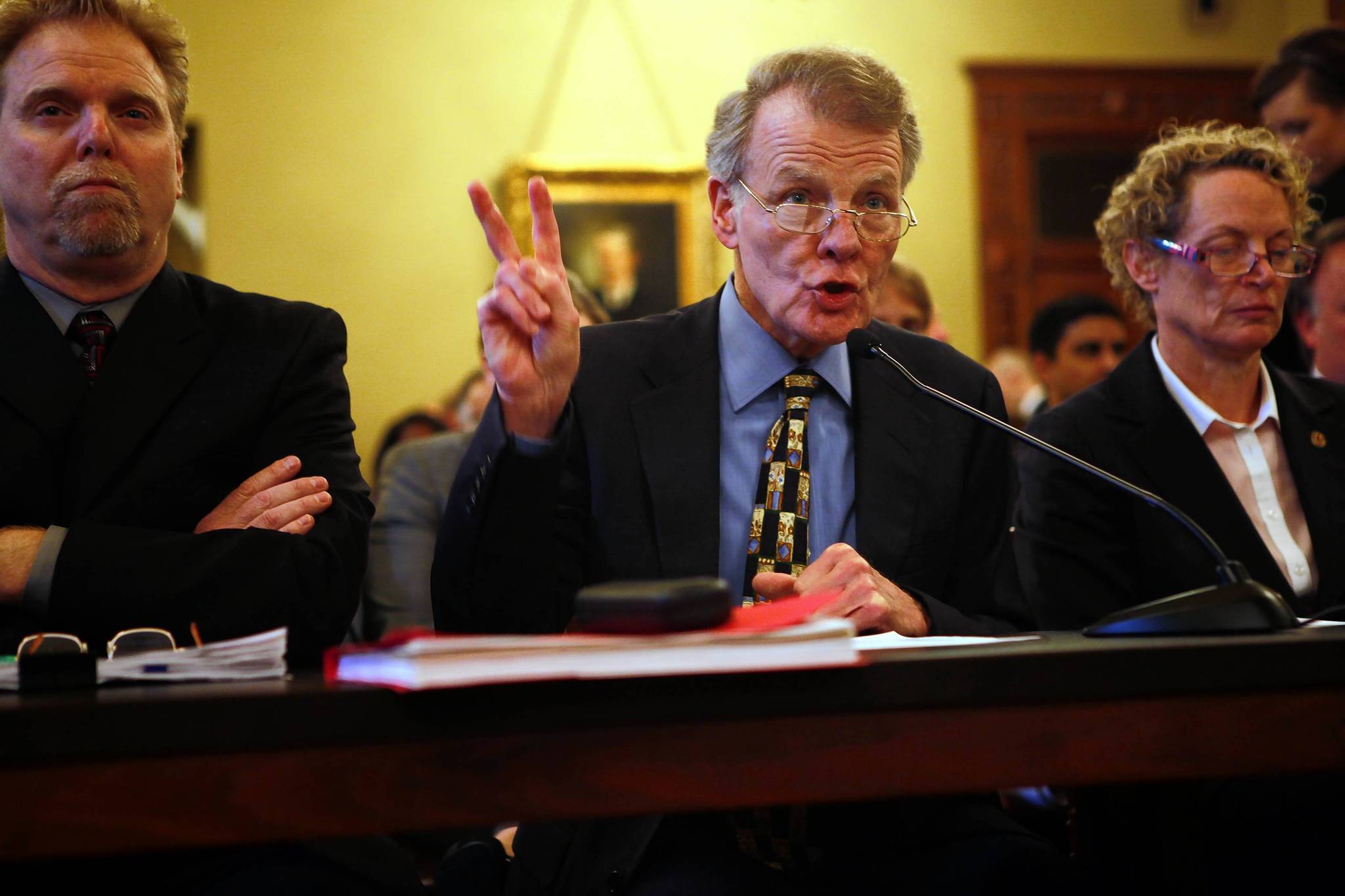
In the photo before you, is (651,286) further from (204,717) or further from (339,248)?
(204,717)

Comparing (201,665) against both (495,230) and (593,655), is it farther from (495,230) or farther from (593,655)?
(495,230)

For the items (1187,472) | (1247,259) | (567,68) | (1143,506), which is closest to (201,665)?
(1143,506)

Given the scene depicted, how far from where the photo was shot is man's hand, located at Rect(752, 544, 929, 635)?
1.42 m

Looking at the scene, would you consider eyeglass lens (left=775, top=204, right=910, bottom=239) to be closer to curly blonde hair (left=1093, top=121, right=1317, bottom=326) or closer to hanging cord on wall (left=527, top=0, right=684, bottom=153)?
curly blonde hair (left=1093, top=121, right=1317, bottom=326)

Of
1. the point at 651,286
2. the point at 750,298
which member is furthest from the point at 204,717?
the point at 651,286

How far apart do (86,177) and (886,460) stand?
1136mm

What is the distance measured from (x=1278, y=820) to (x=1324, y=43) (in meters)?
2.77

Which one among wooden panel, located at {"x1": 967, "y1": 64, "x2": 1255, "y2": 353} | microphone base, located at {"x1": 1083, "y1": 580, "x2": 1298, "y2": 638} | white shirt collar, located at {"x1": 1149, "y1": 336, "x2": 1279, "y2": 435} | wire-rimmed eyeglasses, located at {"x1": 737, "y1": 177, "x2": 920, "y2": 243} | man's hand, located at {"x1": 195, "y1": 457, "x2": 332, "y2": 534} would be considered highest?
wooden panel, located at {"x1": 967, "y1": 64, "x2": 1255, "y2": 353}

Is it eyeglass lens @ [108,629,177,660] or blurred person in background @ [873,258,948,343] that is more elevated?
blurred person in background @ [873,258,948,343]

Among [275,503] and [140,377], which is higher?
[140,377]

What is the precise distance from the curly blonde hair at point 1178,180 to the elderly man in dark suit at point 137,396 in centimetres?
144

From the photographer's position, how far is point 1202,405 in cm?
225

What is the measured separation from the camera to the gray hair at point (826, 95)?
1.77 m

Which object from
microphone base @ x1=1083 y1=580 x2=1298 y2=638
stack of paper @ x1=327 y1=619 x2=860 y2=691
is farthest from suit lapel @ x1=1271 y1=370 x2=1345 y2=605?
stack of paper @ x1=327 y1=619 x2=860 y2=691
